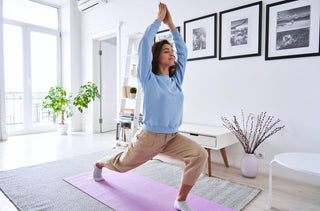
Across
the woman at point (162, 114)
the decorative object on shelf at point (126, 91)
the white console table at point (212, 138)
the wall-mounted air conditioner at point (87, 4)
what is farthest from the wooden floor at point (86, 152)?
the wall-mounted air conditioner at point (87, 4)

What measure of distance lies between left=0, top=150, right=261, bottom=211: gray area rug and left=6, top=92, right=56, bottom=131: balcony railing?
258 cm

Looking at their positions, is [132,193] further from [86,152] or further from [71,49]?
[71,49]

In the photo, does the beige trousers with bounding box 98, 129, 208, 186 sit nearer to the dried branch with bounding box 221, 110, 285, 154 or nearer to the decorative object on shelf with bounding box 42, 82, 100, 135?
the dried branch with bounding box 221, 110, 285, 154

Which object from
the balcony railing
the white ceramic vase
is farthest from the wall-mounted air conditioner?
the white ceramic vase

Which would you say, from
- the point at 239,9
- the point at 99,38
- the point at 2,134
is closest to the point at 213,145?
the point at 239,9

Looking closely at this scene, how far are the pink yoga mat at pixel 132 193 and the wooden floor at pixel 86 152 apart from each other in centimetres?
48

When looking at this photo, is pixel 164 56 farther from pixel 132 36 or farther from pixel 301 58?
pixel 132 36

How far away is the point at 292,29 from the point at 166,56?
1461 mm

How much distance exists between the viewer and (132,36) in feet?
11.3

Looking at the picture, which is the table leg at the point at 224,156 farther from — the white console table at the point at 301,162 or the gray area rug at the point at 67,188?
the white console table at the point at 301,162

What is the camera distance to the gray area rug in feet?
5.46

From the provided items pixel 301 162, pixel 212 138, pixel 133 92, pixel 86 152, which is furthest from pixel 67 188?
pixel 301 162

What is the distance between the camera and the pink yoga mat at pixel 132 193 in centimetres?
163

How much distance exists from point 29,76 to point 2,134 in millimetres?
1270
